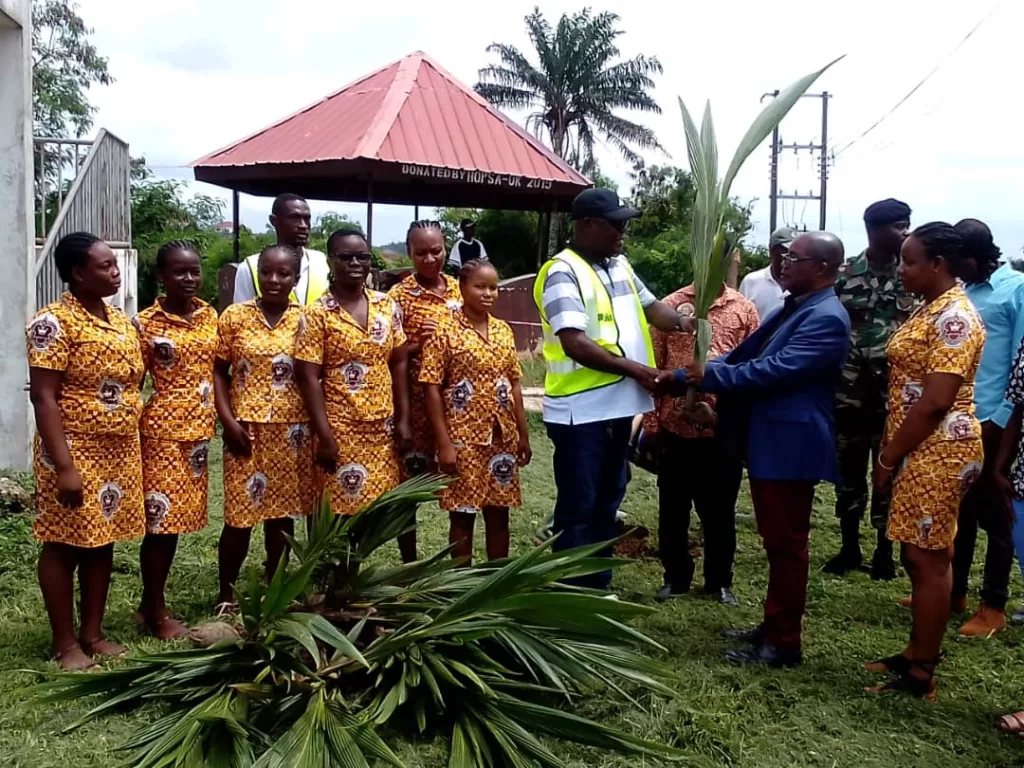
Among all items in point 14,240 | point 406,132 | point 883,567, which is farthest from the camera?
point 406,132

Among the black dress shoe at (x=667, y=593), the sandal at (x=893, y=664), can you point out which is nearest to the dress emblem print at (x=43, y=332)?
the black dress shoe at (x=667, y=593)

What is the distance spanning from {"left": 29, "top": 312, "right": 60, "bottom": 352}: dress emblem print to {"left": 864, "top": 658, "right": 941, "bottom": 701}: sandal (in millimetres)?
3323

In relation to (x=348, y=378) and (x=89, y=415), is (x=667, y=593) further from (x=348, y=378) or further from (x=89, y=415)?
(x=89, y=415)

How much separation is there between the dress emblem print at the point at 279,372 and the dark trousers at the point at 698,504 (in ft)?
6.31

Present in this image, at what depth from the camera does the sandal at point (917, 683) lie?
141 inches

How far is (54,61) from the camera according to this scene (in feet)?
76.9

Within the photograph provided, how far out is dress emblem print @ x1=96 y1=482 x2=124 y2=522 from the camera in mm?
3605

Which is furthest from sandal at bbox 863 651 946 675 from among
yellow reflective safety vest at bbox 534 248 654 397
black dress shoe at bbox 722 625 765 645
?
yellow reflective safety vest at bbox 534 248 654 397

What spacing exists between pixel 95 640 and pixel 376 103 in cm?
1007

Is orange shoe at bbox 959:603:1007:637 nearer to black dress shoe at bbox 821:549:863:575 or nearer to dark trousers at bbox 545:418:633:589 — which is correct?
black dress shoe at bbox 821:549:863:575

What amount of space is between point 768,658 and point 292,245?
9.39 feet

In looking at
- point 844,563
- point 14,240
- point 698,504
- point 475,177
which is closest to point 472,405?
point 698,504

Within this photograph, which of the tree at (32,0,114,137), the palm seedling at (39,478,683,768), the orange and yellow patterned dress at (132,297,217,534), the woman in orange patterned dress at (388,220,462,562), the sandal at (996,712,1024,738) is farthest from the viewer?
the tree at (32,0,114,137)

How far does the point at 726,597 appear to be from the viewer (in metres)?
4.76
